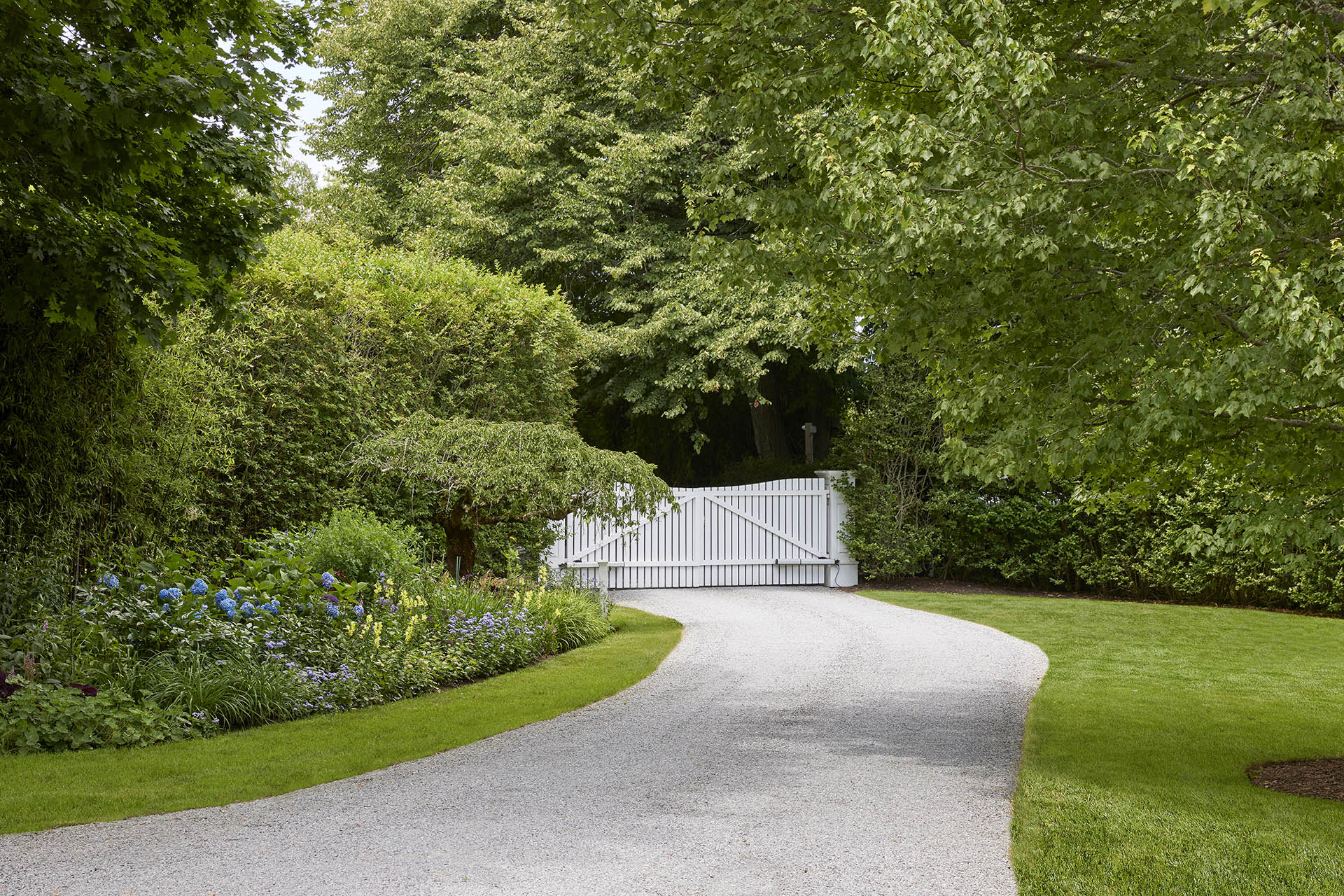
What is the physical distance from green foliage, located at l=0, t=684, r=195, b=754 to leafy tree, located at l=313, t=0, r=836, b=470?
11026 millimetres

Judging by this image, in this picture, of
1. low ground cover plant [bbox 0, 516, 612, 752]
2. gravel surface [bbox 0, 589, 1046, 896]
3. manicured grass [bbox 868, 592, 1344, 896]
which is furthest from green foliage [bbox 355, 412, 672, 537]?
manicured grass [bbox 868, 592, 1344, 896]

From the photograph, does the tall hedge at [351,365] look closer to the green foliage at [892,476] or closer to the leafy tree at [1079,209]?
the leafy tree at [1079,209]

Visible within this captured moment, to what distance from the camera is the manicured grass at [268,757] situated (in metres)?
4.92

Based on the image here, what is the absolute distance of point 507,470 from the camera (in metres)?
9.94

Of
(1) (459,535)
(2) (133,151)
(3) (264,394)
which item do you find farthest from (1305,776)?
(3) (264,394)

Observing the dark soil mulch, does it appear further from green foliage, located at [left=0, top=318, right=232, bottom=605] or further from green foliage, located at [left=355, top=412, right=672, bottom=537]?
green foliage, located at [left=0, top=318, right=232, bottom=605]

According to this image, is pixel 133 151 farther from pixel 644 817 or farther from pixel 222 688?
pixel 644 817

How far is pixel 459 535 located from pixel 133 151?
6.34 m

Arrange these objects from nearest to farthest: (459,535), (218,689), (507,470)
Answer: (218,689)
(507,470)
(459,535)

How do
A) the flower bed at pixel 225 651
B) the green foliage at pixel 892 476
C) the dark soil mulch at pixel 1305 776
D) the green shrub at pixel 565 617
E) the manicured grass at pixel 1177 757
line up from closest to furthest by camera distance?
1. the manicured grass at pixel 1177 757
2. the dark soil mulch at pixel 1305 776
3. the flower bed at pixel 225 651
4. the green shrub at pixel 565 617
5. the green foliage at pixel 892 476

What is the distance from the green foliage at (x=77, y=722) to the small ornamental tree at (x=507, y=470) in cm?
409

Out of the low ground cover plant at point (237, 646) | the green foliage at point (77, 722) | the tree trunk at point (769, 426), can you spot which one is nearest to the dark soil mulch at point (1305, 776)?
the low ground cover plant at point (237, 646)

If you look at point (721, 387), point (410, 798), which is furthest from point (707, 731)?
point (721, 387)

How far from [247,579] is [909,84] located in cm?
587
